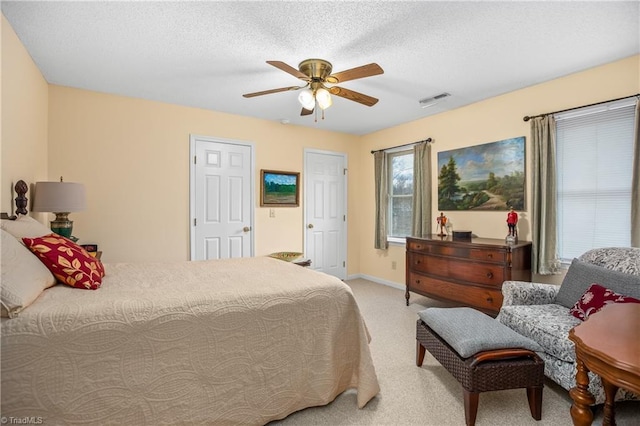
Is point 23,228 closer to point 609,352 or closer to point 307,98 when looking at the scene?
point 307,98

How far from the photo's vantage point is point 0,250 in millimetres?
1361

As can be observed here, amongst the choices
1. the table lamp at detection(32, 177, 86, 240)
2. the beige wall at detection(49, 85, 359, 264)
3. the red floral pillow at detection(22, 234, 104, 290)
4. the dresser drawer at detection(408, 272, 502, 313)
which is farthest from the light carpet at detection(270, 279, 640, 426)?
the beige wall at detection(49, 85, 359, 264)

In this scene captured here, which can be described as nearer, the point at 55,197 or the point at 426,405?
the point at 426,405

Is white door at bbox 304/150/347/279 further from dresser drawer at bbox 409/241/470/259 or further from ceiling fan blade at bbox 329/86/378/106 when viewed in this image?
ceiling fan blade at bbox 329/86/378/106

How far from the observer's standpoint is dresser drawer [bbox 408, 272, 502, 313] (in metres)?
3.15

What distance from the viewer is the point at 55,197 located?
2.67m

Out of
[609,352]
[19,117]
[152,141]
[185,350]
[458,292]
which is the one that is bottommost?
[458,292]

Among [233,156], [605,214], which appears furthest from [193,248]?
[605,214]

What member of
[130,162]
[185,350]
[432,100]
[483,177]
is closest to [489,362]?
[185,350]

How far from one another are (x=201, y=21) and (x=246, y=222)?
2.72m

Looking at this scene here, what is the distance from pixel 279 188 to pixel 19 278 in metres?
3.54

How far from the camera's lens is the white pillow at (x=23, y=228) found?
172cm

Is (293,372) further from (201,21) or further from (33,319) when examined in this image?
(201,21)

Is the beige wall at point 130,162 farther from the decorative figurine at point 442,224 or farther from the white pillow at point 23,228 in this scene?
the decorative figurine at point 442,224
